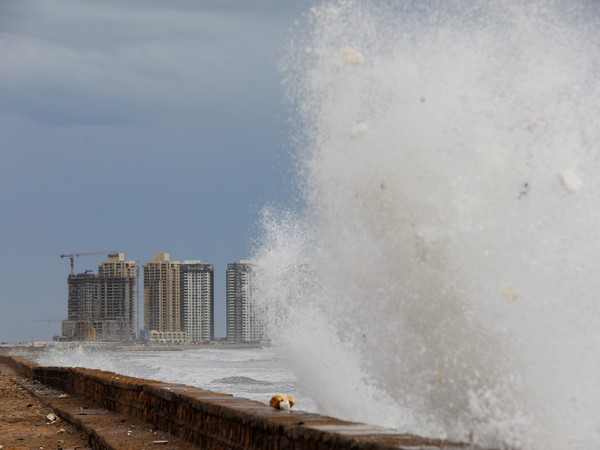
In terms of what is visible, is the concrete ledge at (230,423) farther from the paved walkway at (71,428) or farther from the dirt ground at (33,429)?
the dirt ground at (33,429)

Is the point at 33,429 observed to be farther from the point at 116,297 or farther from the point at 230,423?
the point at 116,297

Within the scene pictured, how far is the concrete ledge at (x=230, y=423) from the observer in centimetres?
429

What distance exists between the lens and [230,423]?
19.3 feet

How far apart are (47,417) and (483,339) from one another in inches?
205

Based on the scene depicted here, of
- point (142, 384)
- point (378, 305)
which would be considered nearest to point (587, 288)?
point (378, 305)

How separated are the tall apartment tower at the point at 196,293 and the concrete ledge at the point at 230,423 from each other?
17500 centimetres

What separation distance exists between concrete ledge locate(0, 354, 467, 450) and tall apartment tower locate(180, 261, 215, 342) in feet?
574

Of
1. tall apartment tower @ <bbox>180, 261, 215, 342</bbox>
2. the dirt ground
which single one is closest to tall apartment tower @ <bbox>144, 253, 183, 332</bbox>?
tall apartment tower @ <bbox>180, 261, 215, 342</bbox>

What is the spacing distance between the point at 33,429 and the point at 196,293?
177 m

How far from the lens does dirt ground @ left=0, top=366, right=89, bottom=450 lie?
8203mm

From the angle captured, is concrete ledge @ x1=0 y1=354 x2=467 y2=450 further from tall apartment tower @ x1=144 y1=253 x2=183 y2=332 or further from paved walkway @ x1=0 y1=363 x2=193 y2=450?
tall apartment tower @ x1=144 y1=253 x2=183 y2=332

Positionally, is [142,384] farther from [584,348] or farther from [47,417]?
[584,348]

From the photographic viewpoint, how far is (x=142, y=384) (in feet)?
28.5

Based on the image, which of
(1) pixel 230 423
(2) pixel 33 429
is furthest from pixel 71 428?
(1) pixel 230 423
